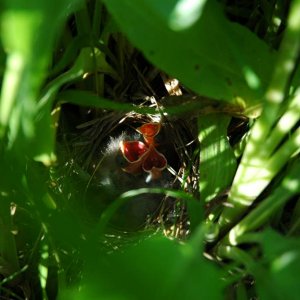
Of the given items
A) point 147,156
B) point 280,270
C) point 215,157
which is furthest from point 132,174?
point 280,270

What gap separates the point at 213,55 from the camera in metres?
0.87

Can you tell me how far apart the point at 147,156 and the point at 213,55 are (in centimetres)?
48

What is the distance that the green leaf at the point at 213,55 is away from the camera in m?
0.79

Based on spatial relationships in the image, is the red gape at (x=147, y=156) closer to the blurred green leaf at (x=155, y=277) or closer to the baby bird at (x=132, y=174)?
the baby bird at (x=132, y=174)

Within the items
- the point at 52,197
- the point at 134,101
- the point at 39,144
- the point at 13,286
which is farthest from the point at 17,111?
the point at 134,101

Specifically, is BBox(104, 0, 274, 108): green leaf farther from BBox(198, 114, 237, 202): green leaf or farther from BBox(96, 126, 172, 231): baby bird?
BBox(96, 126, 172, 231): baby bird

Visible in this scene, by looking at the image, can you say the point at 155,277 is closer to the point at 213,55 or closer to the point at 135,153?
the point at 213,55

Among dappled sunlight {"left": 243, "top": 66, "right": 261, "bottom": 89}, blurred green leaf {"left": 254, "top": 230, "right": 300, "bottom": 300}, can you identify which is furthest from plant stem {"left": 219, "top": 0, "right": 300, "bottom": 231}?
blurred green leaf {"left": 254, "top": 230, "right": 300, "bottom": 300}

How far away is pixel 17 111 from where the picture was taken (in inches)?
26.1

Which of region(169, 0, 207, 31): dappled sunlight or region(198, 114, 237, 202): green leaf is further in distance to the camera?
region(198, 114, 237, 202): green leaf

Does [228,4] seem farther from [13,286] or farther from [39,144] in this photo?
[13,286]

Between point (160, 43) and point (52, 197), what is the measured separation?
0.32 metres

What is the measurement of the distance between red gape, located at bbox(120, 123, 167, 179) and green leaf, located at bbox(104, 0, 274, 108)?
0.39 m

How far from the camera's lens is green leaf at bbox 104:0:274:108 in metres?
0.79
